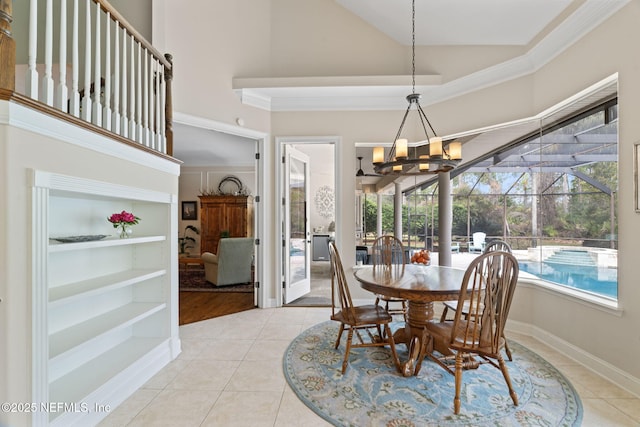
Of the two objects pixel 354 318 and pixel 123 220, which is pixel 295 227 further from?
pixel 123 220

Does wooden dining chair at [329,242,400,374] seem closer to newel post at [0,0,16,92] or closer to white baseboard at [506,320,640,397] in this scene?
white baseboard at [506,320,640,397]

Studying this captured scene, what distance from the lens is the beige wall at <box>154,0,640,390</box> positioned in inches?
88.7

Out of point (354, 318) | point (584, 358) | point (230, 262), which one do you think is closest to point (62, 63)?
point (354, 318)

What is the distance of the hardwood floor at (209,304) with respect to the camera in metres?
3.83

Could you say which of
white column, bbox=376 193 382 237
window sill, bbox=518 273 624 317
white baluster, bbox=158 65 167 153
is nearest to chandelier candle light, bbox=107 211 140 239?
white baluster, bbox=158 65 167 153

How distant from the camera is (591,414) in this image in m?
1.89

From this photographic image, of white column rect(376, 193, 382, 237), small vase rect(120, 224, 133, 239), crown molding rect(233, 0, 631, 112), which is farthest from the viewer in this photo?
white column rect(376, 193, 382, 237)

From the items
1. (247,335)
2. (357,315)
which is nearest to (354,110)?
(357,315)

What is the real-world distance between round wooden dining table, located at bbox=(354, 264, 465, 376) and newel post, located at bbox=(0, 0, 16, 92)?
244 centimetres

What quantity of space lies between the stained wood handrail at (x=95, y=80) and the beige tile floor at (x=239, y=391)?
185 cm

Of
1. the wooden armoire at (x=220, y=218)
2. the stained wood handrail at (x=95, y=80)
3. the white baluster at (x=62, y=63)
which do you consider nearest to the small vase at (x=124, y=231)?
the stained wood handrail at (x=95, y=80)

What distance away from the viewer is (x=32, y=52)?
4.96ft

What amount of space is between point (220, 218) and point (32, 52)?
607 centimetres

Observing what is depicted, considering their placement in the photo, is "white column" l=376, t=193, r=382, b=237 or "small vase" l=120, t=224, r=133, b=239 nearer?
"small vase" l=120, t=224, r=133, b=239
